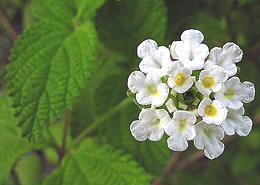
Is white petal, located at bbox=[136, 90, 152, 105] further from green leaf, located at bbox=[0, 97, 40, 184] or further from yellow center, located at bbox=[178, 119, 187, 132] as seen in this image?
green leaf, located at bbox=[0, 97, 40, 184]

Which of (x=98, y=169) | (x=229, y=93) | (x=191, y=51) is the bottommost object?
(x=98, y=169)

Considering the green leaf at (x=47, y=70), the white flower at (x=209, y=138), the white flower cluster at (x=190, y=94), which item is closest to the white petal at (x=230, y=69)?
the white flower cluster at (x=190, y=94)

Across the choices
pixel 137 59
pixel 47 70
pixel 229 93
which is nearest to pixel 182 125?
pixel 229 93

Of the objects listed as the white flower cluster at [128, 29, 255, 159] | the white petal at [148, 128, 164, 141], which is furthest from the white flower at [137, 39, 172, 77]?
the white petal at [148, 128, 164, 141]

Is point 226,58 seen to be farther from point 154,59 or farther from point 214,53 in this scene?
point 154,59

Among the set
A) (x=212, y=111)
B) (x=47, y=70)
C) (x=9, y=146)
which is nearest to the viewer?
(x=212, y=111)

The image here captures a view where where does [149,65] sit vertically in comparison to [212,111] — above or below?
above

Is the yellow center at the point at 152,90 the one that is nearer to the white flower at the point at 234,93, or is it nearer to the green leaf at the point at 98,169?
the white flower at the point at 234,93

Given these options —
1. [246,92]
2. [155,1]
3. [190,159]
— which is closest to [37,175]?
[190,159]
